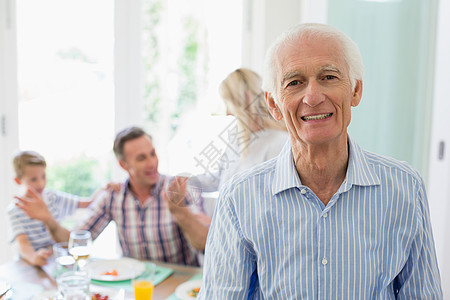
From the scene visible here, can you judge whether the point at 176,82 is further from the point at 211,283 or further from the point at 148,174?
the point at 211,283

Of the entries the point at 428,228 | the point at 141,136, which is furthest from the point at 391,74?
the point at 428,228

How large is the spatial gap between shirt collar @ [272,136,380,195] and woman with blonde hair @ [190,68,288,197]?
2.33ft

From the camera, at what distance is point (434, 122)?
235 cm

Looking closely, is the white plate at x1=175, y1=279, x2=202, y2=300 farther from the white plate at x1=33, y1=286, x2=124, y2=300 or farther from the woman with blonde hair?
the woman with blonde hair

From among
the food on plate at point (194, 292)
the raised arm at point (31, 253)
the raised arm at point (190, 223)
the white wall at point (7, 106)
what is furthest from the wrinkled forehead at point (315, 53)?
the white wall at point (7, 106)

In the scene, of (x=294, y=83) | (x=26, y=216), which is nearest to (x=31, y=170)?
(x=26, y=216)

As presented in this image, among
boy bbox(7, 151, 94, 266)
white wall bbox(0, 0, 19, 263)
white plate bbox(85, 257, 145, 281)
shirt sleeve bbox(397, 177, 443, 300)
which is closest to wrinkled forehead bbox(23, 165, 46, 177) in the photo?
boy bbox(7, 151, 94, 266)

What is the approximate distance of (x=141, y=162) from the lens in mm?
2180

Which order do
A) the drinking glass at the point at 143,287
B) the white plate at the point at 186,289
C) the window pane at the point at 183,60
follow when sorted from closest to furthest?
the drinking glass at the point at 143,287, the white plate at the point at 186,289, the window pane at the point at 183,60

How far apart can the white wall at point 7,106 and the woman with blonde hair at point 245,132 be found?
6.90 ft

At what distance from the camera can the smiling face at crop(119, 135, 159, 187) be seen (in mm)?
2182

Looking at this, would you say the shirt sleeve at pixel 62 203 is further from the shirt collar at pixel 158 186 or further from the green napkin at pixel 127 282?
the green napkin at pixel 127 282

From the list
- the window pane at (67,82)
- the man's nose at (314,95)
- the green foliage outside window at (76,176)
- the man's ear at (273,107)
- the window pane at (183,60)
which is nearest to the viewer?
the man's nose at (314,95)

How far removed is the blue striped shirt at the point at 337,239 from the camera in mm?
1027
